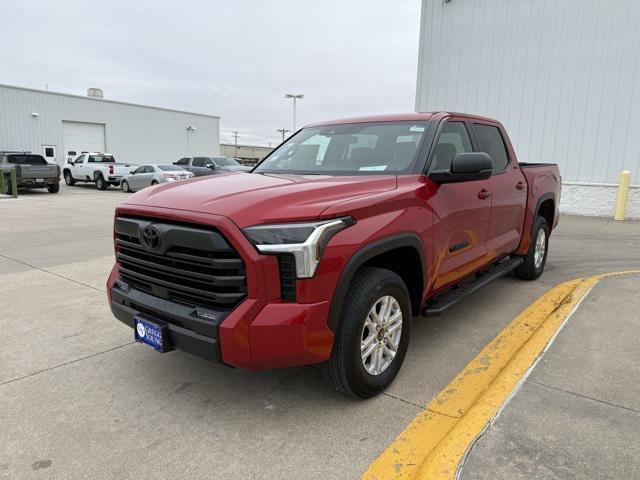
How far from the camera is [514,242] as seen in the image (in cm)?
509

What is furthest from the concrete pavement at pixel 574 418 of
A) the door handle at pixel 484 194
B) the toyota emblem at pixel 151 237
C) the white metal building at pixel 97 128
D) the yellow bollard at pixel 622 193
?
the white metal building at pixel 97 128

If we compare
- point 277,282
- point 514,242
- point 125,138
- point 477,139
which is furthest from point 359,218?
point 125,138

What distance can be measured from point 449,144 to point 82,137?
3522cm

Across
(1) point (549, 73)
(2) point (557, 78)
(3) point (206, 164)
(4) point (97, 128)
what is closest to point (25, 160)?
(3) point (206, 164)

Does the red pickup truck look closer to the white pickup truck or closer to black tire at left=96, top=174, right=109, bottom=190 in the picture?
the white pickup truck

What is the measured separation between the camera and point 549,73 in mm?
12891

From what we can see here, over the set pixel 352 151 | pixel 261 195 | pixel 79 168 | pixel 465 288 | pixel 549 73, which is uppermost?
pixel 549 73

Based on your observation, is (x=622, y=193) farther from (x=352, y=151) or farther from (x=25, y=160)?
(x=25, y=160)

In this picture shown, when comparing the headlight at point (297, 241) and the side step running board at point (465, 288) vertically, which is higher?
the headlight at point (297, 241)

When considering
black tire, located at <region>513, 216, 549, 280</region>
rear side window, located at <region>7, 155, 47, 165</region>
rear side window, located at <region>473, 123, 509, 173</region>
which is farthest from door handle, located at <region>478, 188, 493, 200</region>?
rear side window, located at <region>7, 155, 47, 165</region>

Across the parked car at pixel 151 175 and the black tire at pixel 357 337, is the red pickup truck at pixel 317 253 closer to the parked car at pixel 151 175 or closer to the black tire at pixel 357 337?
the black tire at pixel 357 337

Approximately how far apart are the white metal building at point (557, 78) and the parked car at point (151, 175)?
11653 mm

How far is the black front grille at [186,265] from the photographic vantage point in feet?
8.04

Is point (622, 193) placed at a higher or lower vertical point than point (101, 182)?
higher
